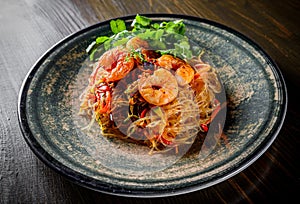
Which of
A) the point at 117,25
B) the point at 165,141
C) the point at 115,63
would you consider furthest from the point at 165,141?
the point at 117,25

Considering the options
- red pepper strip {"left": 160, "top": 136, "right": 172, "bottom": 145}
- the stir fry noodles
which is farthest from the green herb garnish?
red pepper strip {"left": 160, "top": 136, "right": 172, "bottom": 145}

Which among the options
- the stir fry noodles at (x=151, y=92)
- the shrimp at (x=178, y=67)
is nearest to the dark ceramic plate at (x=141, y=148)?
the stir fry noodles at (x=151, y=92)

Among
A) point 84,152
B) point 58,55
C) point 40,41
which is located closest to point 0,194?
point 84,152

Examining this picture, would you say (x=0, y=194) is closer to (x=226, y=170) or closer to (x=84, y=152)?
(x=84, y=152)

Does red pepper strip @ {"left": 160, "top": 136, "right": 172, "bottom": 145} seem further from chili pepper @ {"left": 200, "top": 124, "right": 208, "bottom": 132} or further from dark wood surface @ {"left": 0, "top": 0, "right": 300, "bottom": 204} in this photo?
dark wood surface @ {"left": 0, "top": 0, "right": 300, "bottom": 204}

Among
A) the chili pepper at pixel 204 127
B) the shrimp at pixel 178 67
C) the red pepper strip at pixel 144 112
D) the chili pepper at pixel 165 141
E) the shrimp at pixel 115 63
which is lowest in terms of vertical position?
the chili pepper at pixel 165 141

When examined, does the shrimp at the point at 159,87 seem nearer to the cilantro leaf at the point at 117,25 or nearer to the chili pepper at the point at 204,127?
the chili pepper at the point at 204,127
